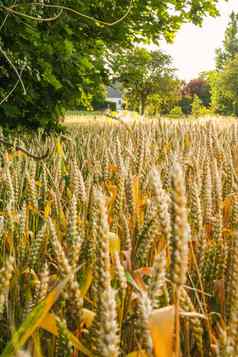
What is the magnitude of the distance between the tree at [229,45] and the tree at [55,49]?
2292 inches

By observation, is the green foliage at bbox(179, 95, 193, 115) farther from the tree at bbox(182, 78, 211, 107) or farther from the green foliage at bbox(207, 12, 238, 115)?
the green foliage at bbox(207, 12, 238, 115)

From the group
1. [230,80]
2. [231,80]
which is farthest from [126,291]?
[230,80]

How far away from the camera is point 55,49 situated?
148 inches

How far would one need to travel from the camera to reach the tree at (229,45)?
2422 inches

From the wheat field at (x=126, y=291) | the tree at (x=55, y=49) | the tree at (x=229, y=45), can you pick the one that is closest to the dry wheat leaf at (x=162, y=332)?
the wheat field at (x=126, y=291)

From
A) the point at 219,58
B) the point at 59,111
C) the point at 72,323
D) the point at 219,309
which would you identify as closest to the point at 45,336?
the point at 72,323

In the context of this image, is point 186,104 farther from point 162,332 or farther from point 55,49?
point 162,332

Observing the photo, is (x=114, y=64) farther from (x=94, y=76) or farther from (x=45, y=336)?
(x=45, y=336)

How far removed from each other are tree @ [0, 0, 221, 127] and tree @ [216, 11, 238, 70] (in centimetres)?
5823

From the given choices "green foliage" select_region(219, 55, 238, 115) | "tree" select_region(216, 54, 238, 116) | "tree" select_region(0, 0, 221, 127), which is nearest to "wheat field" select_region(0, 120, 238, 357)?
"tree" select_region(0, 0, 221, 127)

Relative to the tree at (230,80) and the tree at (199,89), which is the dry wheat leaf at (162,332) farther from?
the tree at (199,89)

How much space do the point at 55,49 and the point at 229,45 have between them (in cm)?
6140

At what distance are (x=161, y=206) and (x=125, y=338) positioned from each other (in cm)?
22

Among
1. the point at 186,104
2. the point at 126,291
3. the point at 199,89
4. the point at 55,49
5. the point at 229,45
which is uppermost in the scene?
the point at 229,45
